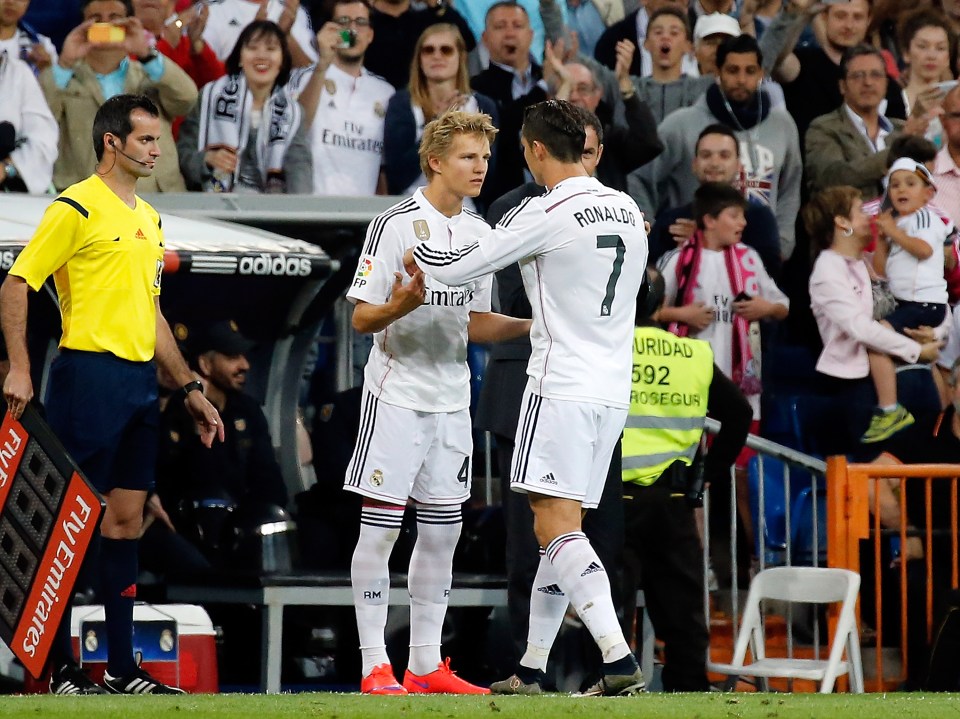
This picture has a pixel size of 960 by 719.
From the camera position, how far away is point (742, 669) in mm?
8609

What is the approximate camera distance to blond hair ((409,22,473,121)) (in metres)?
11.0

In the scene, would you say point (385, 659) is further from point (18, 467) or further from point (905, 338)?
point (905, 338)

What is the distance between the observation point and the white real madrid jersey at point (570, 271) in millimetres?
6738

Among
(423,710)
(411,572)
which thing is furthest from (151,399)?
(423,710)

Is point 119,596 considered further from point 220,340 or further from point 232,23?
point 232,23

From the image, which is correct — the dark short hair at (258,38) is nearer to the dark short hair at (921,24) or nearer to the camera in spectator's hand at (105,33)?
the camera in spectator's hand at (105,33)

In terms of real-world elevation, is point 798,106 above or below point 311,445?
above

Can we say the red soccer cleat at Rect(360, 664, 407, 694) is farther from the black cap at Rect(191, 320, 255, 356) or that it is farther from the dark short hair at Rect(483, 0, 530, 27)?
the dark short hair at Rect(483, 0, 530, 27)

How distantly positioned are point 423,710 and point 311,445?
402cm

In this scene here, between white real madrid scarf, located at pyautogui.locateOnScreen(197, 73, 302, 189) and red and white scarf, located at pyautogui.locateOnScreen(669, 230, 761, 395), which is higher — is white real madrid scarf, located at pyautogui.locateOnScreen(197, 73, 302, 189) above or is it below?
above

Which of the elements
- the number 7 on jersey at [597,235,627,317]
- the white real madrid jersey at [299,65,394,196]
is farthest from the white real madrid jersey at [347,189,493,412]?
the white real madrid jersey at [299,65,394,196]

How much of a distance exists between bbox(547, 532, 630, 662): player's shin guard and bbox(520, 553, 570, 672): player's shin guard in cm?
51

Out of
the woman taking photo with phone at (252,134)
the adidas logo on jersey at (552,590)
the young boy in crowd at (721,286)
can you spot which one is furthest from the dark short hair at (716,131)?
the adidas logo on jersey at (552,590)

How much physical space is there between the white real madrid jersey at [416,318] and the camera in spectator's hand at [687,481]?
155 centimetres
